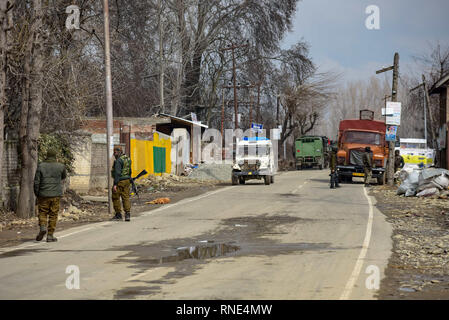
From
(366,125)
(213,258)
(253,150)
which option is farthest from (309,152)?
(213,258)

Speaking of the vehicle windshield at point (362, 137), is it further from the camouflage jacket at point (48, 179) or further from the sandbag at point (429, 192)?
the camouflage jacket at point (48, 179)

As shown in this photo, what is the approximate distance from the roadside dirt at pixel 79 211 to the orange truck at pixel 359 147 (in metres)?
9.43

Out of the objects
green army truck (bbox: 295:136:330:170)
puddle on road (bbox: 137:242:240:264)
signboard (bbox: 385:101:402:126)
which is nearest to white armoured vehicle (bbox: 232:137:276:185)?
signboard (bbox: 385:101:402:126)

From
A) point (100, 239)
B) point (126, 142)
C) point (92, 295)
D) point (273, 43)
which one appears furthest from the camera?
point (273, 43)

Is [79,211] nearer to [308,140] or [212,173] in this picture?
[212,173]

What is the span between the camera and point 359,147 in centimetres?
3588

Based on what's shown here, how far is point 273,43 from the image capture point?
179 ft

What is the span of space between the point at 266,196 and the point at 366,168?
9366 mm

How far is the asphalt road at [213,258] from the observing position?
8.04 m

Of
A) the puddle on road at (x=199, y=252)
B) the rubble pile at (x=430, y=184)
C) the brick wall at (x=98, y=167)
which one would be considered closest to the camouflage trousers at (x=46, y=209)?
the puddle on road at (x=199, y=252)

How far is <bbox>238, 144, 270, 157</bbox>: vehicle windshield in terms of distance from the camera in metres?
33.5

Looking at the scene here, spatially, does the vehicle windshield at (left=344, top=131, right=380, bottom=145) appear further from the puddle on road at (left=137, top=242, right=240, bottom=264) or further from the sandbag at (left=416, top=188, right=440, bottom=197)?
the puddle on road at (left=137, top=242, right=240, bottom=264)

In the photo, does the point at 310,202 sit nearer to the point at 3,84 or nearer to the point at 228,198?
the point at 228,198

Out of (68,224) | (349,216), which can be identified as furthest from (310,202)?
(68,224)
